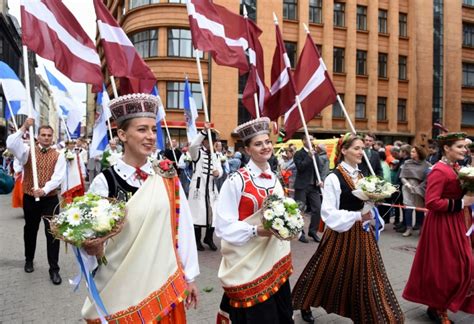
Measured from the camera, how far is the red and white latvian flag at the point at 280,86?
6723 millimetres

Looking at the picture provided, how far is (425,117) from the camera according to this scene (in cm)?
3506

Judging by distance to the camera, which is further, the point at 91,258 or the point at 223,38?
the point at 223,38

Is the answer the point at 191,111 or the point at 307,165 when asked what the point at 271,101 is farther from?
the point at 191,111

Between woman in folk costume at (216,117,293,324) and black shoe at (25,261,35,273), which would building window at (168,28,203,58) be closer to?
black shoe at (25,261,35,273)

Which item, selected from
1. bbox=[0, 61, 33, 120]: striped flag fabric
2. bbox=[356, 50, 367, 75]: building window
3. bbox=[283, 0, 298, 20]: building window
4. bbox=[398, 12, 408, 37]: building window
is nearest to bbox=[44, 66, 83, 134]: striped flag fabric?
bbox=[0, 61, 33, 120]: striped flag fabric

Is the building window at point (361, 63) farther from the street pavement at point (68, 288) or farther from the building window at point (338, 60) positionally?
the street pavement at point (68, 288)

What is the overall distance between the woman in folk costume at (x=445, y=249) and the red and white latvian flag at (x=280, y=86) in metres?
2.60

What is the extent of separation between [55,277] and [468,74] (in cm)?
4041

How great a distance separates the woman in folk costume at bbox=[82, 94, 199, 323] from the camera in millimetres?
2572

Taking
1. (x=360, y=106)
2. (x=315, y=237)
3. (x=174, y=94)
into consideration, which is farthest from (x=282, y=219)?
(x=360, y=106)

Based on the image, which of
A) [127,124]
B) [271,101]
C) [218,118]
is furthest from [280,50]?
[218,118]

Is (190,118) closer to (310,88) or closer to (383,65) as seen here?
(310,88)

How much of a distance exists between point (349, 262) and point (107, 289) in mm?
2460

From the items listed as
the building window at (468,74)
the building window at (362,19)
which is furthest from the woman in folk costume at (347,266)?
the building window at (468,74)
